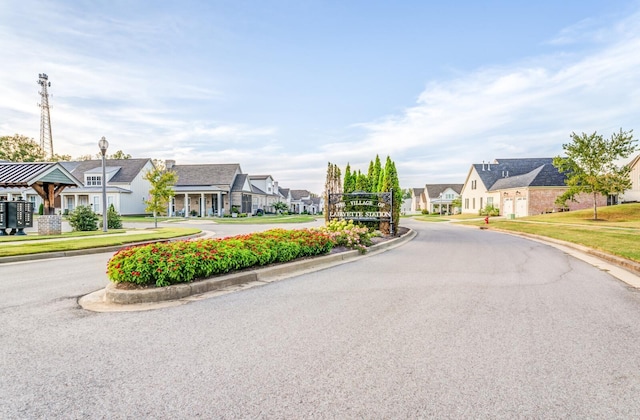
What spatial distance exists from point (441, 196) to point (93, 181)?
63.7m

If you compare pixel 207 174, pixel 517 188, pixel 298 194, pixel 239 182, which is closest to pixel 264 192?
pixel 239 182

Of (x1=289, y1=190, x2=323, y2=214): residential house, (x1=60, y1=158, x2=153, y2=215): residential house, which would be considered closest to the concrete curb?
(x1=60, y1=158, x2=153, y2=215): residential house

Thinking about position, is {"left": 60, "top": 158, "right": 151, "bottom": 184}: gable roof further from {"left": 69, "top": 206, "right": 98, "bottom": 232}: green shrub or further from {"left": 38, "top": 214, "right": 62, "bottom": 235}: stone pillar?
{"left": 38, "top": 214, "right": 62, "bottom": 235}: stone pillar

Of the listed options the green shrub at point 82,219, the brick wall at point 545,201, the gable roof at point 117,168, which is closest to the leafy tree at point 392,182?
the green shrub at point 82,219

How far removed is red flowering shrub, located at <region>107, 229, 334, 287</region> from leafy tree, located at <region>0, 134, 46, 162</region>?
74.9m

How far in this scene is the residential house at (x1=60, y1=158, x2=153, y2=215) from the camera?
41469 millimetres

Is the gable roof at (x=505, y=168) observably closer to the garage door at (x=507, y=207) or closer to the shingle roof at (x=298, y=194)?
the garage door at (x=507, y=207)

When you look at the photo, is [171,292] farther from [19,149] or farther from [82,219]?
[19,149]

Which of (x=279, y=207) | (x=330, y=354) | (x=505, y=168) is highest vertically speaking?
(x=505, y=168)

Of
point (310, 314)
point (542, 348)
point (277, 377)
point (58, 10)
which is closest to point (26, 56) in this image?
point (58, 10)

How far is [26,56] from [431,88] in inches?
784

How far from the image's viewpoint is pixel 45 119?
60.6m

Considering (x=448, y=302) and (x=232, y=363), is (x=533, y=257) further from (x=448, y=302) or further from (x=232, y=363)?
(x=232, y=363)

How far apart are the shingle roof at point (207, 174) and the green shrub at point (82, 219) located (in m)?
27.6
